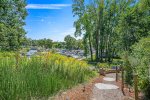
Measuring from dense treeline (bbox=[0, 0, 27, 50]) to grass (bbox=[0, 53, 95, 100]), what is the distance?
1535cm

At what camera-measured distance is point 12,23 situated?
28.6 metres

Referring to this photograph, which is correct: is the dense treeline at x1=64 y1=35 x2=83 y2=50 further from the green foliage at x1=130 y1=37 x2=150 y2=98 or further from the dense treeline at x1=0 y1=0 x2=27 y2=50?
the green foliage at x1=130 y1=37 x2=150 y2=98

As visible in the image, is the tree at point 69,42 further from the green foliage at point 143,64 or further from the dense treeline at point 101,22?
the green foliage at point 143,64

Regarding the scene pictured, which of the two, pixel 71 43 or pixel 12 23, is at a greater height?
pixel 12 23

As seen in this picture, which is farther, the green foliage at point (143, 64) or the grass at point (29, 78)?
the green foliage at point (143, 64)

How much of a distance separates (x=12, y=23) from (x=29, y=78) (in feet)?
74.0

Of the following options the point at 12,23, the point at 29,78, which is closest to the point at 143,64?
the point at 29,78

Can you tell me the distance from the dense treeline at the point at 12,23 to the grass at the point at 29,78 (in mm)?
15345

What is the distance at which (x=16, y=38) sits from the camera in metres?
26.3

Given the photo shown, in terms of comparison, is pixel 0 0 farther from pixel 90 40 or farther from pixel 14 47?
pixel 90 40

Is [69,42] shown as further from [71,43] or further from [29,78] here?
[29,78]

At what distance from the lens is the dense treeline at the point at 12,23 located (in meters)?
24.9

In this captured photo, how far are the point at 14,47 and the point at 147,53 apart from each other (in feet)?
61.5

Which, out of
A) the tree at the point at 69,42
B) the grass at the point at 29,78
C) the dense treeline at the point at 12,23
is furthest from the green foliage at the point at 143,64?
the tree at the point at 69,42
